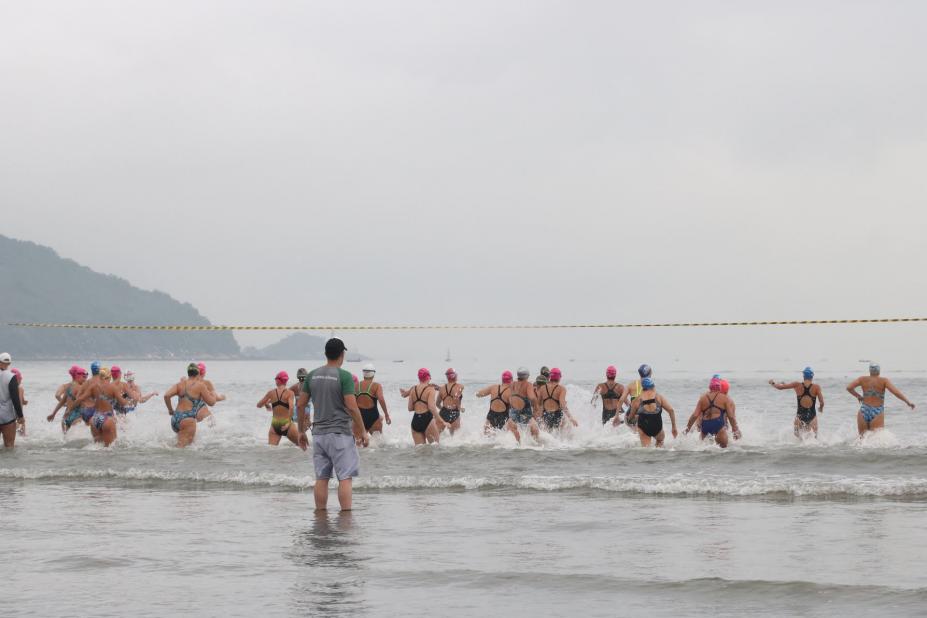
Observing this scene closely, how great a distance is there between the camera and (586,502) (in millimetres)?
11523

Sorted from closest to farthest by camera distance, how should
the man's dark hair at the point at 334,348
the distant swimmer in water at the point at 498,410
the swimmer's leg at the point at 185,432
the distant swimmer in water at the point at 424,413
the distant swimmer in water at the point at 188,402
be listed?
the man's dark hair at the point at 334,348 < the distant swimmer in water at the point at 188,402 < the swimmer's leg at the point at 185,432 < the distant swimmer in water at the point at 424,413 < the distant swimmer in water at the point at 498,410

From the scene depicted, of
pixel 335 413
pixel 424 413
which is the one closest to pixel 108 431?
→ pixel 424 413

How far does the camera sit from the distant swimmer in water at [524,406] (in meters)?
18.6

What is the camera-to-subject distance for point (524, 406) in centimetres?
1872

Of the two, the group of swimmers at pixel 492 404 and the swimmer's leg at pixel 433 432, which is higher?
the group of swimmers at pixel 492 404

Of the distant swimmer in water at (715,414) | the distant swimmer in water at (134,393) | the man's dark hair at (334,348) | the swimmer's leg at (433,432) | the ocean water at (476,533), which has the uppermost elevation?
the man's dark hair at (334,348)

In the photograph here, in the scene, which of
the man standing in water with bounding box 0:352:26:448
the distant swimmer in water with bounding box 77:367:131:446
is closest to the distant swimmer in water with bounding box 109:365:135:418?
the distant swimmer in water with bounding box 77:367:131:446

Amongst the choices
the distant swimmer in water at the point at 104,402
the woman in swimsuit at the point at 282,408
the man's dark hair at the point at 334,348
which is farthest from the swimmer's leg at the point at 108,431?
the man's dark hair at the point at 334,348

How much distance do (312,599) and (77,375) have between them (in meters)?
13.1

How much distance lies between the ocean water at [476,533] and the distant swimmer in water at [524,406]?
4.47 ft

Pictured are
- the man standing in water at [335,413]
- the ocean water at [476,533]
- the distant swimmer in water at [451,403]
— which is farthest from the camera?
the distant swimmer in water at [451,403]

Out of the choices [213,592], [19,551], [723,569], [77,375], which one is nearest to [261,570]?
[213,592]

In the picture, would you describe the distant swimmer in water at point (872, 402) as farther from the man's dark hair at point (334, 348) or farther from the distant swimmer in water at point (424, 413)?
the man's dark hair at point (334, 348)

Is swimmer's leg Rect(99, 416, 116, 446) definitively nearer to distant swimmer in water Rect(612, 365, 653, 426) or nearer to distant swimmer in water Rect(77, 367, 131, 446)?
distant swimmer in water Rect(77, 367, 131, 446)
